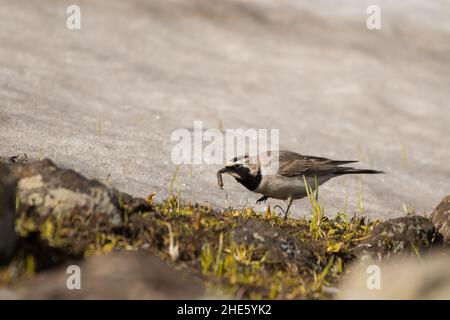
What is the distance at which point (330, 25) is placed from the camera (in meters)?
20.7

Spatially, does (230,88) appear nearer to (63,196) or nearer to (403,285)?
(63,196)

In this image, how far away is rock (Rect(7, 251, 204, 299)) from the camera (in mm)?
4895

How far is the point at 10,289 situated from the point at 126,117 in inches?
320

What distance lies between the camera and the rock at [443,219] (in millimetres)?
7841

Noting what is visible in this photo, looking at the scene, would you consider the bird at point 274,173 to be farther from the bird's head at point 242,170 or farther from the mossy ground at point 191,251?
the mossy ground at point 191,251

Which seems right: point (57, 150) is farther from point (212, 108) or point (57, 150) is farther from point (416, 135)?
point (416, 135)

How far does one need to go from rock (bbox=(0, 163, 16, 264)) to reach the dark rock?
2.02 m

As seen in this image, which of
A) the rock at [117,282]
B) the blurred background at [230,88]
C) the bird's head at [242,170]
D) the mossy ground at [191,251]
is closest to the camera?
the rock at [117,282]

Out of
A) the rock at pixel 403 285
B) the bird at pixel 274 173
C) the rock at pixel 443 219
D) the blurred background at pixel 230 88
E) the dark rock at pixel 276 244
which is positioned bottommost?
the rock at pixel 403 285

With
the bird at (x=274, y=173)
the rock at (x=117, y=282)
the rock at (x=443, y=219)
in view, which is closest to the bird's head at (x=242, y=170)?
the bird at (x=274, y=173)

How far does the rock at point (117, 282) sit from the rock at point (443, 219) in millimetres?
3616

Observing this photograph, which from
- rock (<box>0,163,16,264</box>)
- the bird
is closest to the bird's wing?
the bird

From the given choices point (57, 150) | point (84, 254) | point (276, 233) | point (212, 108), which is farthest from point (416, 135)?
point (84, 254)

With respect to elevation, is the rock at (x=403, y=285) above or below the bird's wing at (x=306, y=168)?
below
